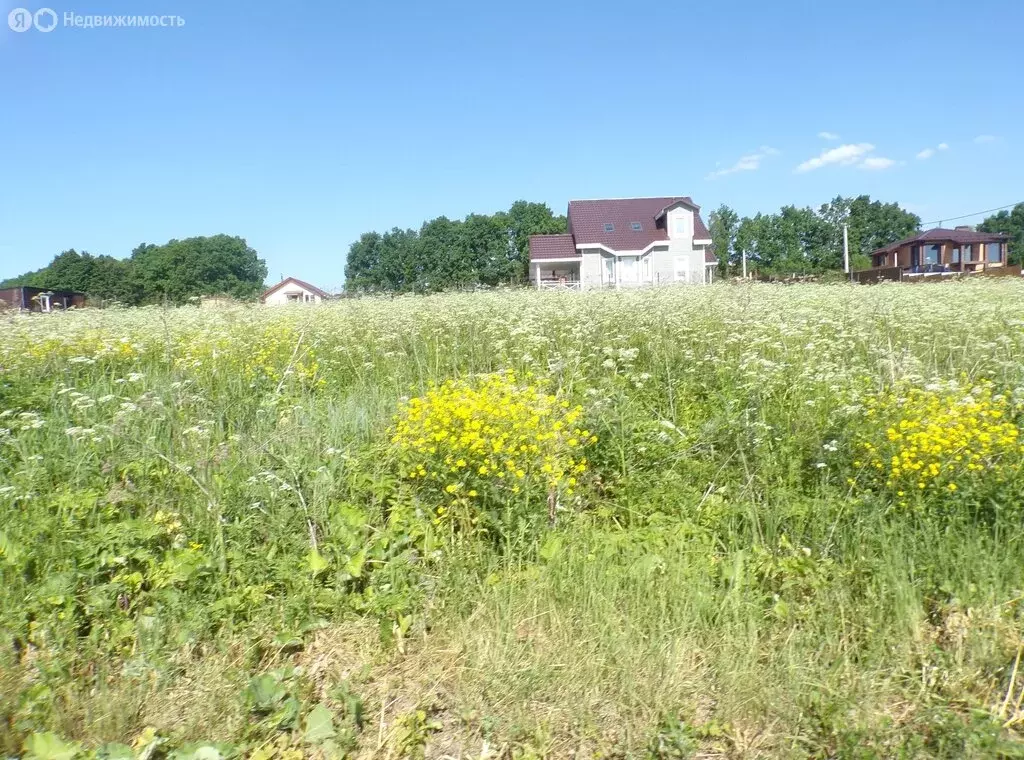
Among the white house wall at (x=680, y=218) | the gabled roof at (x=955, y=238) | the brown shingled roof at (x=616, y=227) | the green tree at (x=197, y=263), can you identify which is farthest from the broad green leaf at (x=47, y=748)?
the green tree at (x=197, y=263)

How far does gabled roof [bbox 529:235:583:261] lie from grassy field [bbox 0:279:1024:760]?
127 ft

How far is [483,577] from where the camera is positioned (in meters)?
2.92

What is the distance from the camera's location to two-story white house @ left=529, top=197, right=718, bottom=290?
3978cm

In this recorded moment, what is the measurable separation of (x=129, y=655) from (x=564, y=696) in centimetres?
170

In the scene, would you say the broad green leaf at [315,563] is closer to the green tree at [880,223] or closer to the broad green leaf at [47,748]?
the broad green leaf at [47,748]

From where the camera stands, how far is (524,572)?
9.53 ft

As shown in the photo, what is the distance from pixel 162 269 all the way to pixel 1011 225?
113003 millimetres

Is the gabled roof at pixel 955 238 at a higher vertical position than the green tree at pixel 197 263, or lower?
lower

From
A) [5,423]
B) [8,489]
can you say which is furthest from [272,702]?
[5,423]

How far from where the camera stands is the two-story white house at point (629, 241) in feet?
131

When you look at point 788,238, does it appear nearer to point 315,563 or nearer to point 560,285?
point 560,285

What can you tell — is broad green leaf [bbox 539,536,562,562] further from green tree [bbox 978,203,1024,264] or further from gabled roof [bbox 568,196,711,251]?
green tree [bbox 978,203,1024,264]

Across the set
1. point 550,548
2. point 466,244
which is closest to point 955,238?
point 466,244

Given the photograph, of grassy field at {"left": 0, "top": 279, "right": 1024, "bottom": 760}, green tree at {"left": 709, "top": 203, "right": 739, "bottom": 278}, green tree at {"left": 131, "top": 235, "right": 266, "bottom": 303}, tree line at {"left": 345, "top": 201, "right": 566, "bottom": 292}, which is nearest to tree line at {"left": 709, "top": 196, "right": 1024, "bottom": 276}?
green tree at {"left": 709, "top": 203, "right": 739, "bottom": 278}
